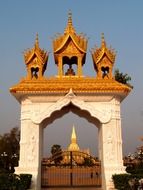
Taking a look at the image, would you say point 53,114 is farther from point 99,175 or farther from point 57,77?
point 99,175

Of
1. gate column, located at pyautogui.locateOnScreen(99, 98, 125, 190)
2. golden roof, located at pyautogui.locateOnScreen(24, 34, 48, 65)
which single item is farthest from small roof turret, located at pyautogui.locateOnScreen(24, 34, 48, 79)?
gate column, located at pyautogui.locateOnScreen(99, 98, 125, 190)

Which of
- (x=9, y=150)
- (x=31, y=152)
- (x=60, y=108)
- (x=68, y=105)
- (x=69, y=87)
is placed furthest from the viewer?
(x=9, y=150)

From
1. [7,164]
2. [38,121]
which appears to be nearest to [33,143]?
[38,121]

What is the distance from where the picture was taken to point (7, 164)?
26.4 m

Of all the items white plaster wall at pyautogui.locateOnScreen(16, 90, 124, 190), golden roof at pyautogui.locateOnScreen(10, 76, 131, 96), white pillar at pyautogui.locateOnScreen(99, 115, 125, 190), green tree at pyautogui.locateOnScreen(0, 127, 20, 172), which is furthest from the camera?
green tree at pyautogui.locateOnScreen(0, 127, 20, 172)

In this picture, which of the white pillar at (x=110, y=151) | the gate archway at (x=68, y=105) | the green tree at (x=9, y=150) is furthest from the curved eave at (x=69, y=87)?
the green tree at (x=9, y=150)

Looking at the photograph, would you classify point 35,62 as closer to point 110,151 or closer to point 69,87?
point 69,87

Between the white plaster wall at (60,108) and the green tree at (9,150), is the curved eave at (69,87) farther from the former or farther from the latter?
the green tree at (9,150)

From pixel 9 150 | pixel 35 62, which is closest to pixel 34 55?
pixel 35 62

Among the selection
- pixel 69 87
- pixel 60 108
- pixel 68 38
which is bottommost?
pixel 60 108

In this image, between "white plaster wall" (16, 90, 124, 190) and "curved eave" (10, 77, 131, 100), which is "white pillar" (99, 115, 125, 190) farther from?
"curved eave" (10, 77, 131, 100)

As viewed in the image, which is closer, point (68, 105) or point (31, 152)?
point (31, 152)

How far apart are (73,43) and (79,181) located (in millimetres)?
6415

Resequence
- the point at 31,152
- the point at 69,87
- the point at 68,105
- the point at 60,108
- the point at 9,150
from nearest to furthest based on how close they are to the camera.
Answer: the point at 31,152 < the point at 60,108 < the point at 69,87 < the point at 68,105 < the point at 9,150
